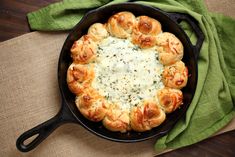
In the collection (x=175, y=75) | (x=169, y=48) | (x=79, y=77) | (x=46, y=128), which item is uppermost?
(x=169, y=48)

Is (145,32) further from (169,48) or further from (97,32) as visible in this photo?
(97,32)

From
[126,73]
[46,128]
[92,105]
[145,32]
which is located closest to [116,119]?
[92,105]

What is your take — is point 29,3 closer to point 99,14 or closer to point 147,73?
point 99,14

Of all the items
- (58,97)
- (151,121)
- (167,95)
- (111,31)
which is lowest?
(58,97)

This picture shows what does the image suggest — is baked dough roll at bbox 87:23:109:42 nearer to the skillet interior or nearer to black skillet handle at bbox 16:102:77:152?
the skillet interior

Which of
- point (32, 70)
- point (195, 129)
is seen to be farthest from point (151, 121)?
point (32, 70)

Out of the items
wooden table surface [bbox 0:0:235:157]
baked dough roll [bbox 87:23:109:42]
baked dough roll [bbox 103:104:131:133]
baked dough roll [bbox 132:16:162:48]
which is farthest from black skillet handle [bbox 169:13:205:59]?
baked dough roll [bbox 103:104:131:133]

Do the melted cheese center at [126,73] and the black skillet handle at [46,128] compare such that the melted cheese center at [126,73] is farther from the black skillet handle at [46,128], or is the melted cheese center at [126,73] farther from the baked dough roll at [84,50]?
the black skillet handle at [46,128]
